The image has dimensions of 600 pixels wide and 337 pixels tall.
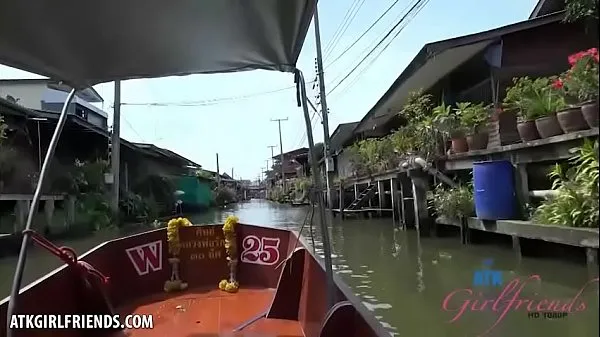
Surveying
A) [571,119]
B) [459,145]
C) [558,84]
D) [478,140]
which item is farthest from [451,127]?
[571,119]

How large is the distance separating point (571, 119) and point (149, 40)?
4.01m

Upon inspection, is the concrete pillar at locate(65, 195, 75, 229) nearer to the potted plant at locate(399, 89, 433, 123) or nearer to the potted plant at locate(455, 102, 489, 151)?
the potted plant at locate(399, 89, 433, 123)

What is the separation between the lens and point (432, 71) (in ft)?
36.9

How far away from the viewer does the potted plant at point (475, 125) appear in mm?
7424

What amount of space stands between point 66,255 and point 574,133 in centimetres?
448

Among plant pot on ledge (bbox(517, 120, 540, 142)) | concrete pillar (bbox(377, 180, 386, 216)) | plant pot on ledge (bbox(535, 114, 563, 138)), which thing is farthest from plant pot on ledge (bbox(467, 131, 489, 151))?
concrete pillar (bbox(377, 180, 386, 216))

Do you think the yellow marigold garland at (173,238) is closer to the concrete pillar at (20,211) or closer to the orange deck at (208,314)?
the orange deck at (208,314)

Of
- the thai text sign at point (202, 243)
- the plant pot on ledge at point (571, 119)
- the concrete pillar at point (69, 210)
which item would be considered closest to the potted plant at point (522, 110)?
the plant pot on ledge at point (571, 119)

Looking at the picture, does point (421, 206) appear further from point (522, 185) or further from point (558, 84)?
point (558, 84)

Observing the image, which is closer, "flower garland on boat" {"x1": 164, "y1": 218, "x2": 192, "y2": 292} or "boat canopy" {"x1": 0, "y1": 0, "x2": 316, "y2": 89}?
"boat canopy" {"x1": 0, "y1": 0, "x2": 316, "y2": 89}

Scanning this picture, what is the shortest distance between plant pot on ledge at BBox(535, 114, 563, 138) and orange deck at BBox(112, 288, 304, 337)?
11.2 ft

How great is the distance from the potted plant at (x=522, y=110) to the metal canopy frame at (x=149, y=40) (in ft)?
12.6

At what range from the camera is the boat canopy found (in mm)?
2271

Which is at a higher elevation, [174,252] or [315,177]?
[315,177]
